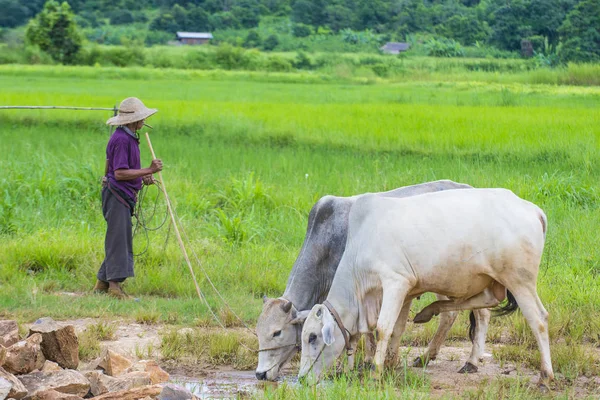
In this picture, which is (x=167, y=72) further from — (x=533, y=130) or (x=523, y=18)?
(x=533, y=130)

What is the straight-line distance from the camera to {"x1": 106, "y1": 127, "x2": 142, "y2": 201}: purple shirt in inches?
271

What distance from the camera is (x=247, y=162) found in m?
11.7

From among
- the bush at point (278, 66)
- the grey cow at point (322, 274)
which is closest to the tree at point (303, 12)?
the bush at point (278, 66)

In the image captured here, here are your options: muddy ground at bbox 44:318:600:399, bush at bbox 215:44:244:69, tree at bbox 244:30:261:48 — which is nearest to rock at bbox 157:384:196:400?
muddy ground at bbox 44:318:600:399

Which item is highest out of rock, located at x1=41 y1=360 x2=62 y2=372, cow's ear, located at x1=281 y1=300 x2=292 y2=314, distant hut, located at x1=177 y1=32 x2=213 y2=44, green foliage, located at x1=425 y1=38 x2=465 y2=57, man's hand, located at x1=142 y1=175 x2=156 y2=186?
man's hand, located at x1=142 y1=175 x2=156 y2=186

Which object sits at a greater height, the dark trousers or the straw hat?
the straw hat

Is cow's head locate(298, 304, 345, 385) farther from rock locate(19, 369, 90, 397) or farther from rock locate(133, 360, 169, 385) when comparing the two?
rock locate(19, 369, 90, 397)

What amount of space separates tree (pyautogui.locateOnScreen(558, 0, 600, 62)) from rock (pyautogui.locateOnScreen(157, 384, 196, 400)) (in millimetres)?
22850

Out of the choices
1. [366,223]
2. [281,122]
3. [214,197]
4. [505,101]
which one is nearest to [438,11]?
[505,101]

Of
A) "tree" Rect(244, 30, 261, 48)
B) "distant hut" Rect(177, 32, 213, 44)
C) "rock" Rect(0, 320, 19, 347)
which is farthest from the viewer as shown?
"distant hut" Rect(177, 32, 213, 44)

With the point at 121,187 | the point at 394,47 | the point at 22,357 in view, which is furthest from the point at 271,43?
the point at 22,357

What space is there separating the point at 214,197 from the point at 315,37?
40506 mm

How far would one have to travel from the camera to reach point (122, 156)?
6871 millimetres

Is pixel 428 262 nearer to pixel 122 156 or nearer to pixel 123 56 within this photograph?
pixel 122 156
